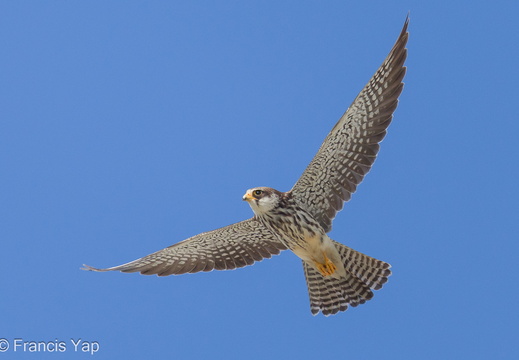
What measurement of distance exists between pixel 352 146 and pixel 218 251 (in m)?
2.77

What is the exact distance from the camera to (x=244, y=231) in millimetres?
12828

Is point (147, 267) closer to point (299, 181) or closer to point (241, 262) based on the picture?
point (241, 262)

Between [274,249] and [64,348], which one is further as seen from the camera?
[274,249]

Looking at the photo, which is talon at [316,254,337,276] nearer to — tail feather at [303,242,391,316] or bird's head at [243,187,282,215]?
tail feather at [303,242,391,316]

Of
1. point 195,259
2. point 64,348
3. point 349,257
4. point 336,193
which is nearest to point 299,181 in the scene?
point 336,193

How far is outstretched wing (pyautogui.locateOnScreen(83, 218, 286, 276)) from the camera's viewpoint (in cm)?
1268

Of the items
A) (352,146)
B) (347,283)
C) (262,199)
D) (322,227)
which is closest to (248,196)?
(262,199)

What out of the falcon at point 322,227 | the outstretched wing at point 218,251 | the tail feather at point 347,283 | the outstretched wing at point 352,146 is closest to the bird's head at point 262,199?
the falcon at point 322,227

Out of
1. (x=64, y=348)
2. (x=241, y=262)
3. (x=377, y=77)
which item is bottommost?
(x=64, y=348)

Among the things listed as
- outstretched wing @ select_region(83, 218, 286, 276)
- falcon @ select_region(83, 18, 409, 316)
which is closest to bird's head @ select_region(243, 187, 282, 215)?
falcon @ select_region(83, 18, 409, 316)

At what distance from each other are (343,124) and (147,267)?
357cm

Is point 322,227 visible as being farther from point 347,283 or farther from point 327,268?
point 347,283

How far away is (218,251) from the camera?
13.0m

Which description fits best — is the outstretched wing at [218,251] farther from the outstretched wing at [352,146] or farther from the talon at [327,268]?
the outstretched wing at [352,146]
